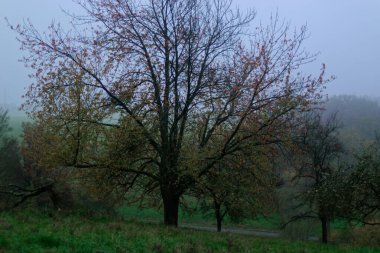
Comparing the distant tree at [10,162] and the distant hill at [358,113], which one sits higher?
the distant hill at [358,113]

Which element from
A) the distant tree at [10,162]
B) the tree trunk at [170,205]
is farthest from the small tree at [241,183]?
the distant tree at [10,162]

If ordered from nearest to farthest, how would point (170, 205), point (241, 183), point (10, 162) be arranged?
point (241, 183), point (170, 205), point (10, 162)

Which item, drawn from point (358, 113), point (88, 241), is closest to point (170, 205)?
point (88, 241)

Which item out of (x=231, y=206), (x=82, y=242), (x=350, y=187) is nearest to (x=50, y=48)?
(x=231, y=206)

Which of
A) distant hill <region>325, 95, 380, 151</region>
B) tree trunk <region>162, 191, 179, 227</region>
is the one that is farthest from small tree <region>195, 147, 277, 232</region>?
distant hill <region>325, 95, 380, 151</region>

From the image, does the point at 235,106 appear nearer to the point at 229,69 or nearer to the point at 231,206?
the point at 229,69

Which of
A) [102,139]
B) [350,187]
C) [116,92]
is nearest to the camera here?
[102,139]

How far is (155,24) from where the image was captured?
1788 centimetres

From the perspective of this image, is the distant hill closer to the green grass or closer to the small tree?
the small tree

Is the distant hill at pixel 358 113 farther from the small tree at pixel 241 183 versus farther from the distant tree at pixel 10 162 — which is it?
the small tree at pixel 241 183

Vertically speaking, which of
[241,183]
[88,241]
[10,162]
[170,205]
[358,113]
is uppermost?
[358,113]

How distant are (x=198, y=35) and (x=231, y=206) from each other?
22.3 ft

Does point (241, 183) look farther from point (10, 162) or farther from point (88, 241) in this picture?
point (10, 162)

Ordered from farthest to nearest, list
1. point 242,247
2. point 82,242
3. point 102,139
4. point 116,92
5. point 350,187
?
point 350,187 → point 116,92 → point 102,139 → point 242,247 → point 82,242
